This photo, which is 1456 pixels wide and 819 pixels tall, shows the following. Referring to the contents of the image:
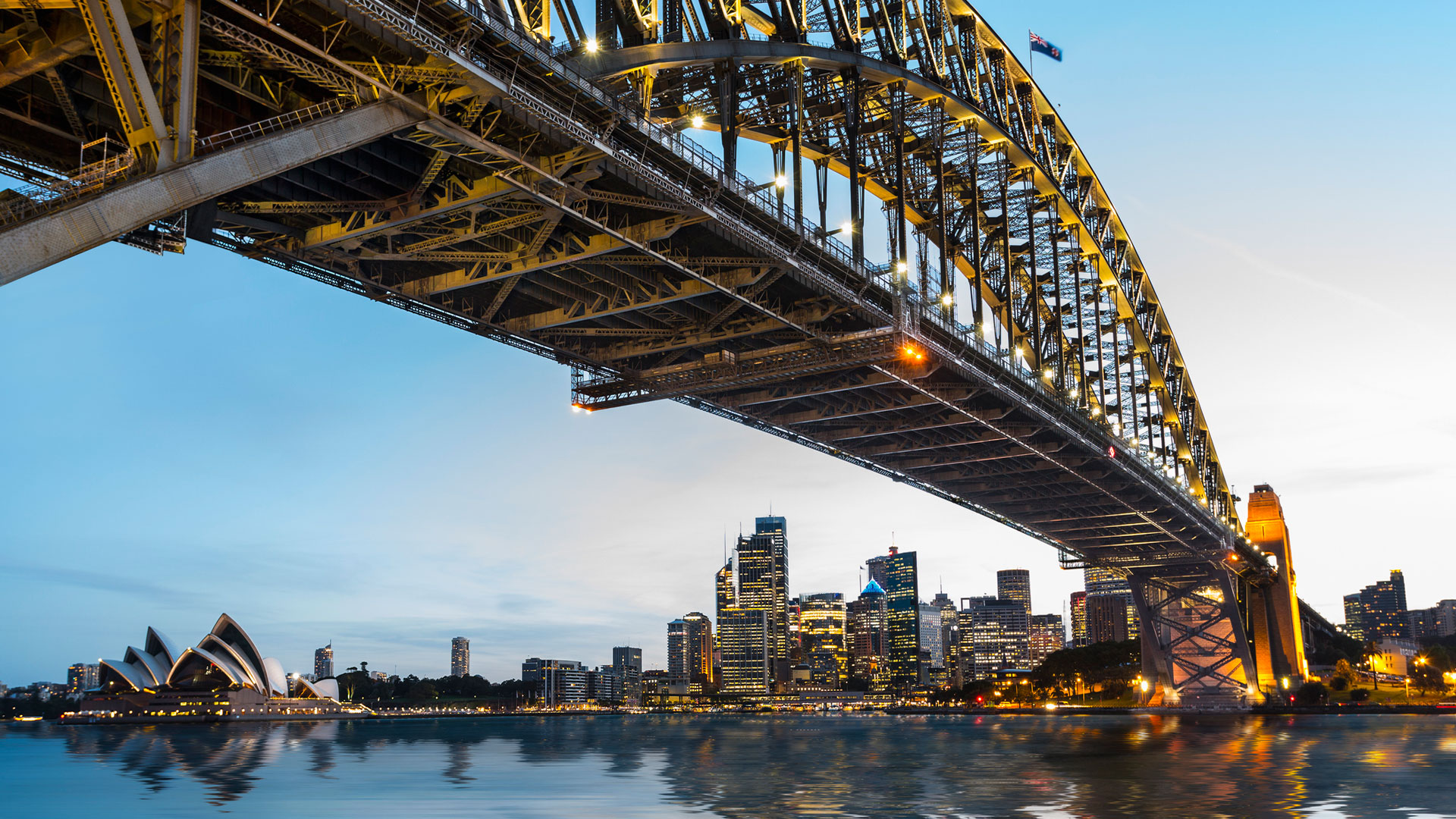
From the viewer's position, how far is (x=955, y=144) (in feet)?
181

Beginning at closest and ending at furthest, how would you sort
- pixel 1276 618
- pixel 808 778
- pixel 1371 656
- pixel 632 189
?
pixel 632 189, pixel 808 778, pixel 1276 618, pixel 1371 656

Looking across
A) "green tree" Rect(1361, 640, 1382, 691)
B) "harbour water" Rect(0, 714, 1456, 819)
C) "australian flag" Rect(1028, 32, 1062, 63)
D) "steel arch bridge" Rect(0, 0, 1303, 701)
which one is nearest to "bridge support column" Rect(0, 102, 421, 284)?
"steel arch bridge" Rect(0, 0, 1303, 701)

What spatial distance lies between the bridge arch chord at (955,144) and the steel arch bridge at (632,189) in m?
0.20

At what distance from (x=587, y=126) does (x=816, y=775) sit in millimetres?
28435

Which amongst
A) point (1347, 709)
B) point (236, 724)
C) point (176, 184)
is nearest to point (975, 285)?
point (176, 184)

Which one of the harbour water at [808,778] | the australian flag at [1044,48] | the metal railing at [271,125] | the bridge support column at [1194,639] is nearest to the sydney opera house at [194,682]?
the harbour water at [808,778]

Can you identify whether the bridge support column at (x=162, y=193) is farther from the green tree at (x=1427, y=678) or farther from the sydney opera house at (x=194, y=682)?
the green tree at (x=1427, y=678)

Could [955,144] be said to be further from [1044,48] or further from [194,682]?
[194,682]

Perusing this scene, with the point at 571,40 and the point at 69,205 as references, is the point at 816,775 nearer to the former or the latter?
the point at 571,40

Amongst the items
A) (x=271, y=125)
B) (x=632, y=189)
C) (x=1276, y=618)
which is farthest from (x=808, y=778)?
(x=1276, y=618)

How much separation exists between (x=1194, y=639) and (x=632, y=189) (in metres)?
91.3

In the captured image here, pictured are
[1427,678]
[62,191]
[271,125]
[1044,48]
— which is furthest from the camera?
[1427,678]

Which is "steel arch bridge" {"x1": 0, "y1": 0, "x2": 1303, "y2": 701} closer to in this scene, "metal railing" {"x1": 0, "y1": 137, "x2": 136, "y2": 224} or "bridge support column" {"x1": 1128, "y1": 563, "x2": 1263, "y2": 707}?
"metal railing" {"x1": 0, "y1": 137, "x2": 136, "y2": 224}

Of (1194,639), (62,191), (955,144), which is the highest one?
(955,144)
